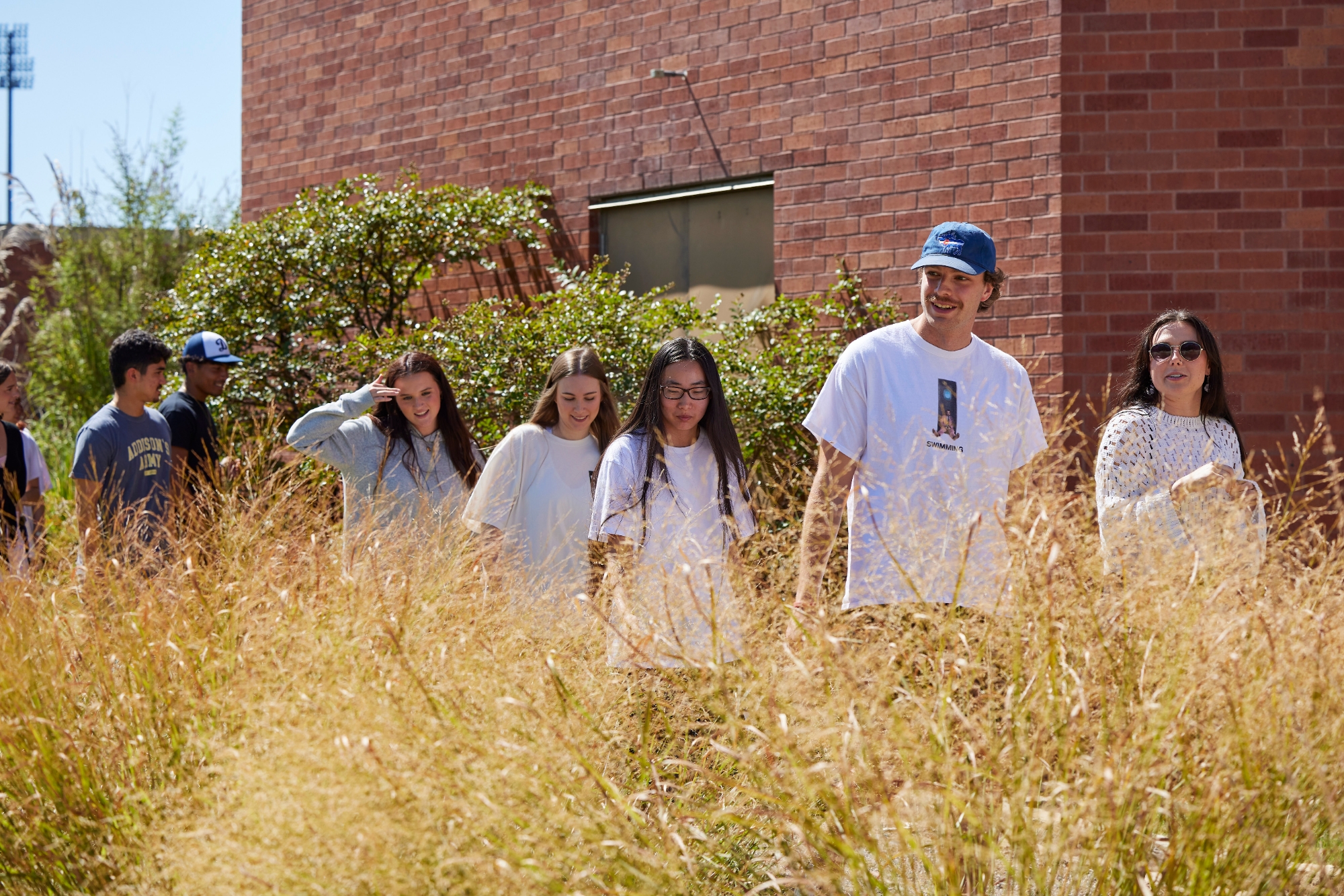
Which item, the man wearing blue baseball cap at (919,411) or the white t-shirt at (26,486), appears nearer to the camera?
the man wearing blue baseball cap at (919,411)

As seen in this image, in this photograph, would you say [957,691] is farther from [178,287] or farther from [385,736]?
[178,287]

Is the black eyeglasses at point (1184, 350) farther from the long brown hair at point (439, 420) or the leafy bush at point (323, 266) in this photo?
the leafy bush at point (323, 266)

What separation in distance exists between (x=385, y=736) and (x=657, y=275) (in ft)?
21.6

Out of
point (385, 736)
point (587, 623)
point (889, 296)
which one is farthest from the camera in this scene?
point (889, 296)

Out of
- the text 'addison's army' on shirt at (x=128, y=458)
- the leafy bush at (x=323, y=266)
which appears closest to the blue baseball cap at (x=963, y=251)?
the text 'addison's army' on shirt at (x=128, y=458)

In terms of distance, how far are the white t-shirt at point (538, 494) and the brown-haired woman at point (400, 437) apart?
35cm

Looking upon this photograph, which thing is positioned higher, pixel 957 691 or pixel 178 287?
pixel 178 287

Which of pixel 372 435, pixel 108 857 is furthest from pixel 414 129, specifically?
pixel 108 857

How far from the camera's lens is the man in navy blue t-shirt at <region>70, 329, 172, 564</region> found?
5.25m

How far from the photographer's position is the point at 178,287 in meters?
9.45

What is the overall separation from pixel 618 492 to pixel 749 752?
5.35 ft

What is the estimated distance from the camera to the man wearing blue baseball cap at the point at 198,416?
5.86m

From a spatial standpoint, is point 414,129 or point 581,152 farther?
point 414,129

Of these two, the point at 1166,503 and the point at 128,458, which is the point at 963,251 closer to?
the point at 1166,503
